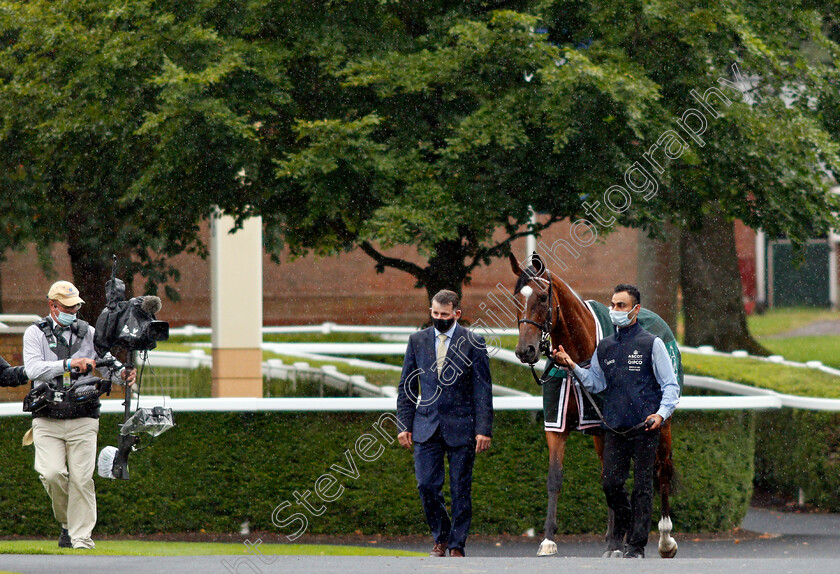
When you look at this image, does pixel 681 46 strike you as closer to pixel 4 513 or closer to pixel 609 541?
pixel 609 541

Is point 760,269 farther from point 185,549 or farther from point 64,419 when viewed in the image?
point 64,419

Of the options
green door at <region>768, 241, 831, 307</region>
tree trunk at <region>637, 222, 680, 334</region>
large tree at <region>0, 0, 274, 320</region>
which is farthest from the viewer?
green door at <region>768, 241, 831, 307</region>

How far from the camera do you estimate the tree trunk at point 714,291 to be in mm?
21484

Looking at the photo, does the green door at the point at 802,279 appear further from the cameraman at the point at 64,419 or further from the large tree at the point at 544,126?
the cameraman at the point at 64,419

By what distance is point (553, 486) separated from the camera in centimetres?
962

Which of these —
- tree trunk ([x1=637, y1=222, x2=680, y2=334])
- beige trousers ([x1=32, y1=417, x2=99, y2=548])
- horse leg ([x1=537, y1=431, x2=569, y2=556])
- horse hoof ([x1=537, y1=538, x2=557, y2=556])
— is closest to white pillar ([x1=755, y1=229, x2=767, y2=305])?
tree trunk ([x1=637, y1=222, x2=680, y2=334])

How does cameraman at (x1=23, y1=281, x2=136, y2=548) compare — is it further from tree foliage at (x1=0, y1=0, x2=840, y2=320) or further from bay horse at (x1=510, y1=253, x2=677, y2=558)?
bay horse at (x1=510, y1=253, x2=677, y2=558)

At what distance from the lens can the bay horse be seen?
9.01 m

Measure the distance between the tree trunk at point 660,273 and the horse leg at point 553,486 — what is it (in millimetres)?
12592

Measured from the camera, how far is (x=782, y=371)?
1661cm

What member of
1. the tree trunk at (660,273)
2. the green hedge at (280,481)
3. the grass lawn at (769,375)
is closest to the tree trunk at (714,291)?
the tree trunk at (660,273)

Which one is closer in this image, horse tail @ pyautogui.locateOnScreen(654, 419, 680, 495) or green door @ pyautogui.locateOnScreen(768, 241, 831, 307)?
horse tail @ pyautogui.locateOnScreen(654, 419, 680, 495)

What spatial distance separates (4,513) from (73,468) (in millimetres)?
2938

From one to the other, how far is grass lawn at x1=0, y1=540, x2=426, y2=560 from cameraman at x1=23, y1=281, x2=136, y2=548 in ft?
1.74
